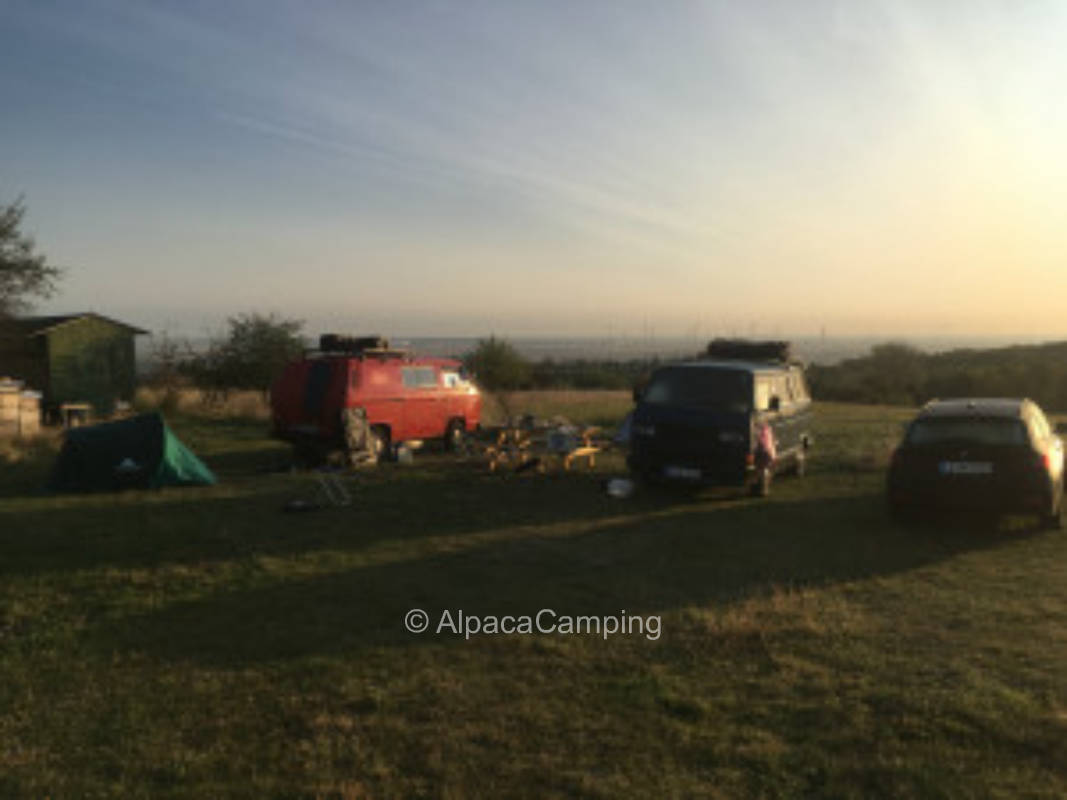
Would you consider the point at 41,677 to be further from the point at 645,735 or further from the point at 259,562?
the point at 645,735

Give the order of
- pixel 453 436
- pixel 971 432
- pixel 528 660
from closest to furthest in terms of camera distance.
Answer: pixel 528 660, pixel 971 432, pixel 453 436

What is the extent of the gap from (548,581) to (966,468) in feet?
15.8

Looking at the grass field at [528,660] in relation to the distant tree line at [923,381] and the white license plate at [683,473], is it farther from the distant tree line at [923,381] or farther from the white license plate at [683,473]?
the distant tree line at [923,381]

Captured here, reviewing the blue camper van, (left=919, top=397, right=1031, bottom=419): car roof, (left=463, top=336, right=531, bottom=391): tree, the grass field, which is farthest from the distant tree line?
the grass field

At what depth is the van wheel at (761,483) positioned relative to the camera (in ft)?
35.9

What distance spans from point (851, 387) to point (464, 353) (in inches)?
960

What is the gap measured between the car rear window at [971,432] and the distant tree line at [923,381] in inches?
1259

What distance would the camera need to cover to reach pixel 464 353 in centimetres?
3638

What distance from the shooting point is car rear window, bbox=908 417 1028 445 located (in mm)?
8461

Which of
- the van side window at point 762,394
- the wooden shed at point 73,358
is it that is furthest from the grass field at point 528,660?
the wooden shed at point 73,358

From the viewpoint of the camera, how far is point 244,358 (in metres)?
26.4

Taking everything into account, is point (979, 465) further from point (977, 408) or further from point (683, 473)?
point (683, 473)

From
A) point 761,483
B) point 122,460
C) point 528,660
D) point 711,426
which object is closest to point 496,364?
point 122,460

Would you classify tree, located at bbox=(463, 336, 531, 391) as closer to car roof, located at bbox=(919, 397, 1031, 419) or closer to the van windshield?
the van windshield
